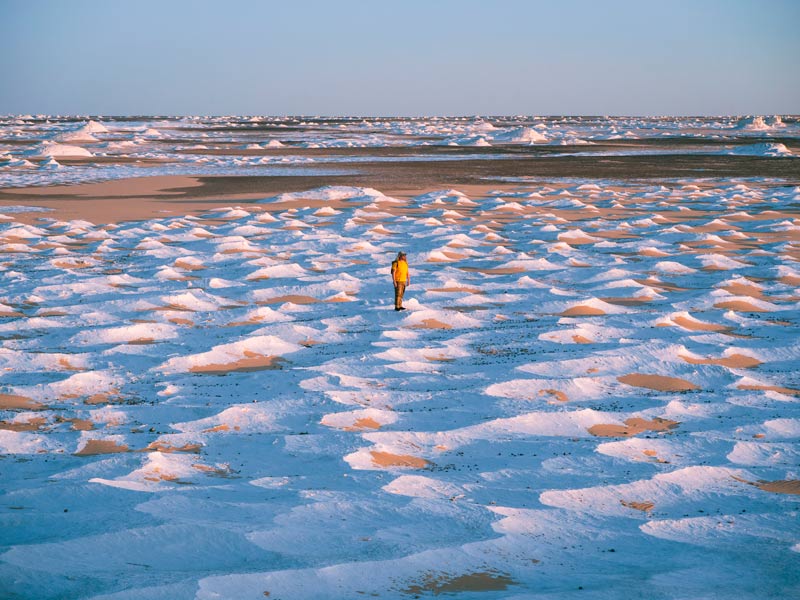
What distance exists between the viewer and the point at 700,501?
23.1 feet

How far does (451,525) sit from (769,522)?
2298 mm

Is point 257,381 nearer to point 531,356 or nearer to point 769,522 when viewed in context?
point 531,356

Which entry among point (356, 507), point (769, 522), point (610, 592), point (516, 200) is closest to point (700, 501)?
point (769, 522)

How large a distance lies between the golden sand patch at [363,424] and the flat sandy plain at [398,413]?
3cm

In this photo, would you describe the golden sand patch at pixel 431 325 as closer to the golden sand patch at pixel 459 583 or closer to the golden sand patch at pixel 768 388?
the golden sand patch at pixel 768 388

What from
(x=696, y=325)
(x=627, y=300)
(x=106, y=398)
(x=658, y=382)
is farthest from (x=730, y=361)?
(x=106, y=398)

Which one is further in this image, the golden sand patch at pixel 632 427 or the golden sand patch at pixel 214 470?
the golden sand patch at pixel 632 427

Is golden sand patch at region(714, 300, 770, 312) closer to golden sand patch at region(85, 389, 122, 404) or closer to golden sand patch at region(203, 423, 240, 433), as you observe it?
golden sand patch at region(203, 423, 240, 433)

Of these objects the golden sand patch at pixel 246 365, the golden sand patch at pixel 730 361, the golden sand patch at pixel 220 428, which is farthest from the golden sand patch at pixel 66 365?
the golden sand patch at pixel 730 361

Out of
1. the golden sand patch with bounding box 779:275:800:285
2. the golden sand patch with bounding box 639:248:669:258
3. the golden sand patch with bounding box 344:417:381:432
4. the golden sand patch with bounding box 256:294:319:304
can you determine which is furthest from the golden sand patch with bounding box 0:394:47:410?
the golden sand patch with bounding box 639:248:669:258

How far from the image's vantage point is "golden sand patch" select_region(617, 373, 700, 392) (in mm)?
10320

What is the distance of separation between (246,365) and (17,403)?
2695 mm

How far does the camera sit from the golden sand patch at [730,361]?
37.0ft

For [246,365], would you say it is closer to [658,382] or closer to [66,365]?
[66,365]
